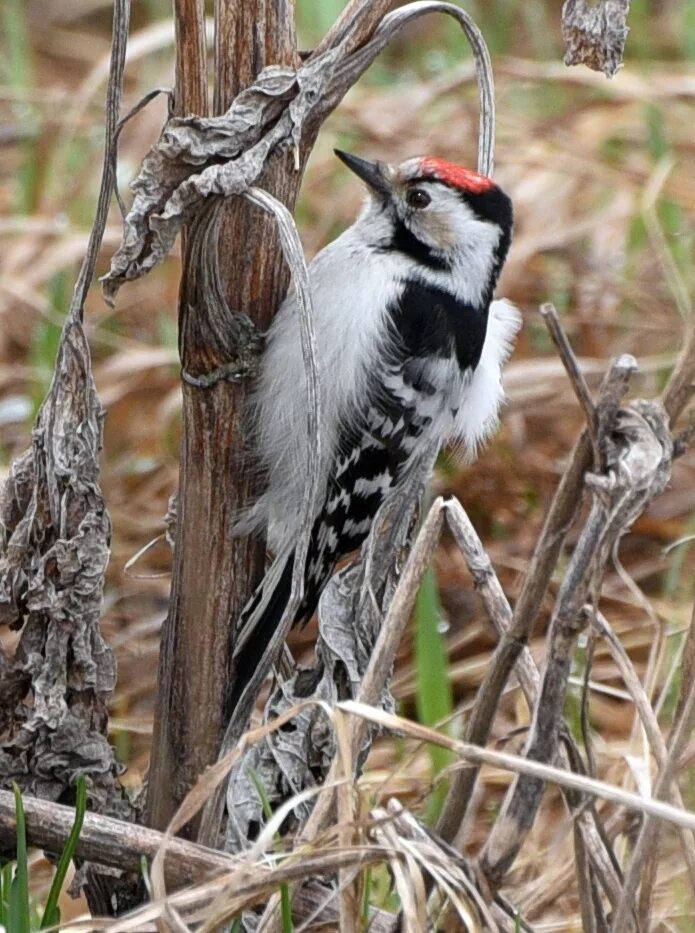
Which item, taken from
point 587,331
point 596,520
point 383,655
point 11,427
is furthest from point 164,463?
point 596,520

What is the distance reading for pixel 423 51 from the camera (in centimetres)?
681

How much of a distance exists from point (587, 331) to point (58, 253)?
173 centimetres

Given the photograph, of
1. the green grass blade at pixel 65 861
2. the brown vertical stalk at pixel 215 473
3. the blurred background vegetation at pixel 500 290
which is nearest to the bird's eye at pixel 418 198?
the blurred background vegetation at pixel 500 290

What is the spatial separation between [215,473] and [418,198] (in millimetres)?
1092

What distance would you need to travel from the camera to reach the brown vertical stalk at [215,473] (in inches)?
80.0

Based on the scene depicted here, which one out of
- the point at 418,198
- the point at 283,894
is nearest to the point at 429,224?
the point at 418,198

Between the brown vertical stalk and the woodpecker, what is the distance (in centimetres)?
14

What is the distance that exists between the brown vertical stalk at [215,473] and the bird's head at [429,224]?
90 centimetres

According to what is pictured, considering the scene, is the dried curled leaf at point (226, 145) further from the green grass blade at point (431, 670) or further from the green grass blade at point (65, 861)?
the green grass blade at point (431, 670)

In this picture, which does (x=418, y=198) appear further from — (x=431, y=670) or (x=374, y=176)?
(x=431, y=670)

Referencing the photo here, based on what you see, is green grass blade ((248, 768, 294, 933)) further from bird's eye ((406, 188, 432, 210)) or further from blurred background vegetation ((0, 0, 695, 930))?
bird's eye ((406, 188, 432, 210))

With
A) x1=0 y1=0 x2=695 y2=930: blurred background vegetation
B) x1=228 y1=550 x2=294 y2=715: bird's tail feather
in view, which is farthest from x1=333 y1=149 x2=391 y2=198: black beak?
x1=228 y1=550 x2=294 y2=715: bird's tail feather

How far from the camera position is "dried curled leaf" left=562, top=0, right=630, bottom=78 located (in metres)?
1.92

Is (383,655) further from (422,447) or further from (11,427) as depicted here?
(11,427)
